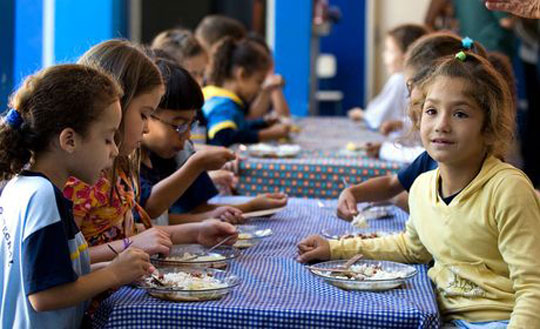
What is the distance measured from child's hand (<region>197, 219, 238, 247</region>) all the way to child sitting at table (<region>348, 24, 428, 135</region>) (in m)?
3.04

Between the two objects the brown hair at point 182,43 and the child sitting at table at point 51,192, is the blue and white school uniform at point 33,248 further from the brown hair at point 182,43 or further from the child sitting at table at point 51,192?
the brown hair at point 182,43

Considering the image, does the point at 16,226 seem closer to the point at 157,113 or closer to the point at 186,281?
the point at 186,281

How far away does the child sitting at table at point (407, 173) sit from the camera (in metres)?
3.00

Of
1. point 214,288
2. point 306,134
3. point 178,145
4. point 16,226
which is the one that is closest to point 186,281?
point 214,288

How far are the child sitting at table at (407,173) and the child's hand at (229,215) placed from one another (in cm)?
32

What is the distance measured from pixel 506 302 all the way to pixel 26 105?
1.10 meters

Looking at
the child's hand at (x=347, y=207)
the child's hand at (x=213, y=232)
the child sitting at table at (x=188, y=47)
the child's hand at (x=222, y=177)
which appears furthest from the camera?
the child sitting at table at (x=188, y=47)

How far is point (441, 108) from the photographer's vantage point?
2.23m

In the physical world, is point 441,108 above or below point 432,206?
above

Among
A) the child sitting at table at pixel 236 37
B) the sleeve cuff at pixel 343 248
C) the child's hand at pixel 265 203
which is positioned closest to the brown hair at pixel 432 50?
the child's hand at pixel 265 203

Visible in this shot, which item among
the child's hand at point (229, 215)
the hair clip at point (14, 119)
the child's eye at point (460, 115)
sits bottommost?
the child's hand at point (229, 215)

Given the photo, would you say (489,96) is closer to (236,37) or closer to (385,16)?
(236,37)

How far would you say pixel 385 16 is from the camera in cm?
1153

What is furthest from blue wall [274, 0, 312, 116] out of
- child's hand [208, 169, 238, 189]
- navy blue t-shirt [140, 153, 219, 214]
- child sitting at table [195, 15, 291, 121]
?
navy blue t-shirt [140, 153, 219, 214]
